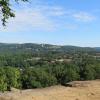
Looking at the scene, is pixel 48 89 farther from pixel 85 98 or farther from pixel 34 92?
pixel 85 98

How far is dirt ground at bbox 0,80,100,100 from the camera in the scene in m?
21.0

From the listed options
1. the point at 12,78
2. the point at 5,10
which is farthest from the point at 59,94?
the point at 12,78

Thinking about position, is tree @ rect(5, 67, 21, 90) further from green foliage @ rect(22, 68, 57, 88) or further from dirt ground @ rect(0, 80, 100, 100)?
dirt ground @ rect(0, 80, 100, 100)

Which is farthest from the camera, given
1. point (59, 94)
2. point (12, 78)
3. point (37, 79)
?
point (37, 79)

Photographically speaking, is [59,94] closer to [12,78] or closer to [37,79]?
[12,78]

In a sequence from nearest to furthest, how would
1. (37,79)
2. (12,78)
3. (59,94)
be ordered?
1. (59,94)
2. (12,78)
3. (37,79)

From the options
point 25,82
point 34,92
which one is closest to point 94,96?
point 34,92

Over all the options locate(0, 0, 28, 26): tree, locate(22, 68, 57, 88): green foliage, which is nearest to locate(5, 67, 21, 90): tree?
locate(22, 68, 57, 88): green foliage

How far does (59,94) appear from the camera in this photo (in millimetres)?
21906

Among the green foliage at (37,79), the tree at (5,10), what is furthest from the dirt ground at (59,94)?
the green foliage at (37,79)

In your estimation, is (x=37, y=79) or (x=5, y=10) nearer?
(x=5, y=10)

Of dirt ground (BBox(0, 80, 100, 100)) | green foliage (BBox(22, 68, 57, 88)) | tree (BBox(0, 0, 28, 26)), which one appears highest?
tree (BBox(0, 0, 28, 26))

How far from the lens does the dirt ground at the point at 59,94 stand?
2098 centimetres

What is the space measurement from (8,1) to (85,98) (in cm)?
875
